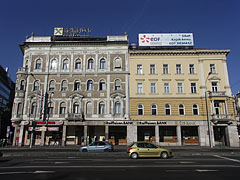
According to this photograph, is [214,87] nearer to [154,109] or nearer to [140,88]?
[154,109]

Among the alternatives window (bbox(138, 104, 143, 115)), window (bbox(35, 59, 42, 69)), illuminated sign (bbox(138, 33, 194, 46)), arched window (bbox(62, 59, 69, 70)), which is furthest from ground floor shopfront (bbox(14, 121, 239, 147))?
illuminated sign (bbox(138, 33, 194, 46))

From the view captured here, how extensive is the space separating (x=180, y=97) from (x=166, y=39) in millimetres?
11589

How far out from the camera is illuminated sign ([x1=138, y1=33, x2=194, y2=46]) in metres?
33.5

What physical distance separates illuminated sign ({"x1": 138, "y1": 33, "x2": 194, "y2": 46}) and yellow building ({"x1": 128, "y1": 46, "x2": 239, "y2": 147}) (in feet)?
4.68

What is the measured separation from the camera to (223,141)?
2992 centimetres

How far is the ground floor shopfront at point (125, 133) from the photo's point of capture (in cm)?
2920

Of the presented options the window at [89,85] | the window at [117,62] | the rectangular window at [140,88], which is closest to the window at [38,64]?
the window at [89,85]

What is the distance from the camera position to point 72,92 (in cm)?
3106

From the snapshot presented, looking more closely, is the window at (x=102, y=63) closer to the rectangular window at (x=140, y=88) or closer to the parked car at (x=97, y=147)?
the rectangular window at (x=140, y=88)

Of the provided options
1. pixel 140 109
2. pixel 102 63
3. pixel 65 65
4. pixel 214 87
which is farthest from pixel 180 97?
pixel 65 65

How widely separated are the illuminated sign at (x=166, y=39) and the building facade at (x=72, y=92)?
12.0 feet

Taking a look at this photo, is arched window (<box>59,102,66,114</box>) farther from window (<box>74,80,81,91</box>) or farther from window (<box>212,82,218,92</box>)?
window (<box>212,82,218,92</box>)

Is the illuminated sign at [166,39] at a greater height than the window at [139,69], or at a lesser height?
greater

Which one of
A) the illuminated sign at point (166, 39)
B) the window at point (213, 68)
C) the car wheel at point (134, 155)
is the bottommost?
the car wheel at point (134, 155)
